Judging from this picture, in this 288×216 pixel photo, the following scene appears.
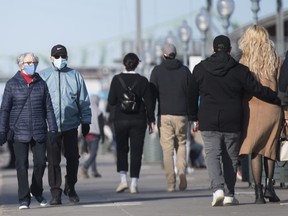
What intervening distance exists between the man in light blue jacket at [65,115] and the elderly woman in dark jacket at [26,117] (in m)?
0.40

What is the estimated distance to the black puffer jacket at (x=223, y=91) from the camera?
1359 cm

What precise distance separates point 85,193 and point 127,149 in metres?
1.05

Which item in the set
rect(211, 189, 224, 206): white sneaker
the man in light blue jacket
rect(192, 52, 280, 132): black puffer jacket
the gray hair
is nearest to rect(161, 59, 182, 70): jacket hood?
the man in light blue jacket

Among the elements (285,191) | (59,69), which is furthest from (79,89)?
(285,191)

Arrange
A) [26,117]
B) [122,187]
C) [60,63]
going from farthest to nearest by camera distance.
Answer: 1. [122,187]
2. [60,63]
3. [26,117]

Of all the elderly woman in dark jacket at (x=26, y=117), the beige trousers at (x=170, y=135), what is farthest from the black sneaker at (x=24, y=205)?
the beige trousers at (x=170, y=135)

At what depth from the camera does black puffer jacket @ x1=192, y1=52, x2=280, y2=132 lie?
1359 cm

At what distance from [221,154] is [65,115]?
2.12 meters

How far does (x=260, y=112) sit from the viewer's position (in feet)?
45.1

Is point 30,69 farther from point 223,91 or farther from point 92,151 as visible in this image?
point 92,151

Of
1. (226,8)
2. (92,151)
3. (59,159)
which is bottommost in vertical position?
(92,151)

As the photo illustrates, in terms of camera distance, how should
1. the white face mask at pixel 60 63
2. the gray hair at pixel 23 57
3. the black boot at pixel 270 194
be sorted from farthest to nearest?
the white face mask at pixel 60 63
the gray hair at pixel 23 57
the black boot at pixel 270 194

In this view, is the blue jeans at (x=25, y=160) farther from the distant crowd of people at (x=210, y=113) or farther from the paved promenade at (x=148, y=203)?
the paved promenade at (x=148, y=203)

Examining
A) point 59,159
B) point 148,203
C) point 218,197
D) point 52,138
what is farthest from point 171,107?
point 218,197
